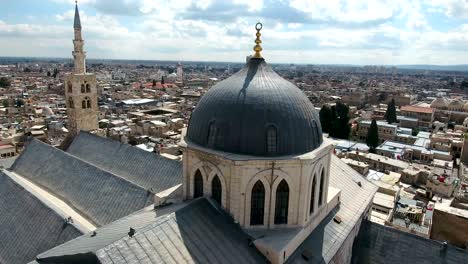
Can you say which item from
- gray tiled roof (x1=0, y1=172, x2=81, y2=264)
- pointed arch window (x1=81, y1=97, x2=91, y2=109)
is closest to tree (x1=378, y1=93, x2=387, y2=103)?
pointed arch window (x1=81, y1=97, x2=91, y2=109)

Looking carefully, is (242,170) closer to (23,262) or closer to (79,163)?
(23,262)

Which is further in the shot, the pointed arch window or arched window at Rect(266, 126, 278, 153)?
the pointed arch window

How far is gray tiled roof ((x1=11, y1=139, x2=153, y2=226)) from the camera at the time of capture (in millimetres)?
21281

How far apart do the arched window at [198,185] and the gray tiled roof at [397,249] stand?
8975 millimetres

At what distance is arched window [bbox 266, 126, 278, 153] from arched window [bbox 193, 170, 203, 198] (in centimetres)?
353

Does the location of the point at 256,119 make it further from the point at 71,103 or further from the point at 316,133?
the point at 71,103

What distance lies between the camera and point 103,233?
1438cm

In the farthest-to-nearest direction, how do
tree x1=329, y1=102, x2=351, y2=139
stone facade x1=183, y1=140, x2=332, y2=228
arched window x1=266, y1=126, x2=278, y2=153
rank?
tree x1=329, y1=102, x2=351, y2=139
arched window x1=266, y1=126, x2=278, y2=153
stone facade x1=183, y1=140, x2=332, y2=228

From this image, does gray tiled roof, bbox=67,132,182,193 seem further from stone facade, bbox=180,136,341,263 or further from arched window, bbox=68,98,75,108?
stone facade, bbox=180,136,341,263

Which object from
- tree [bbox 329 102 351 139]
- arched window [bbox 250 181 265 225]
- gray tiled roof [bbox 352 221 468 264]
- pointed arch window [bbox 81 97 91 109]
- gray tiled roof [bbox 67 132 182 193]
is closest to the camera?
arched window [bbox 250 181 265 225]

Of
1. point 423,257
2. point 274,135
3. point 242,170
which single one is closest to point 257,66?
point 274,135

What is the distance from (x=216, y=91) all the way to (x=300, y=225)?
7.00 metres

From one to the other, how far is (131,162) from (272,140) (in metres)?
15.0

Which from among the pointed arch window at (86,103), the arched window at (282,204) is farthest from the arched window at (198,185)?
the pointed arch window at (86,103)
